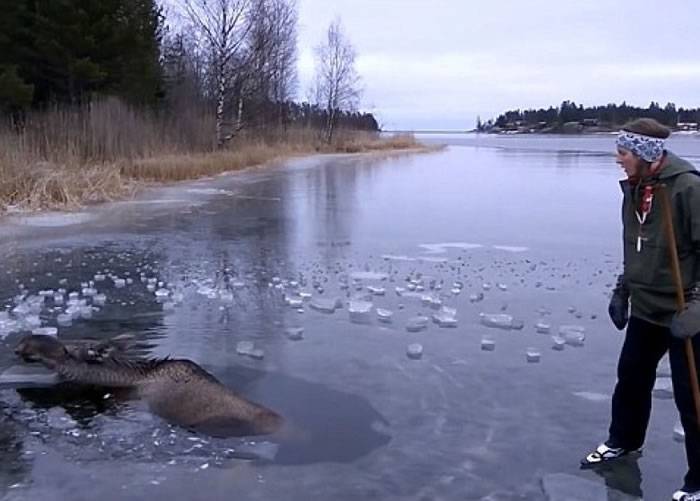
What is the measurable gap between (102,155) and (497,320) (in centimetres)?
1669

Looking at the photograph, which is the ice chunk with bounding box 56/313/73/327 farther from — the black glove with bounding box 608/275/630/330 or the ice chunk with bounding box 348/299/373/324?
the black glove with bounding box 608/275/630/330

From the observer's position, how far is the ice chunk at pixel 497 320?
23.7 feet

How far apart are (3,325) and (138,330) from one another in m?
1.07

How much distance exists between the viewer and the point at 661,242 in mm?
3891

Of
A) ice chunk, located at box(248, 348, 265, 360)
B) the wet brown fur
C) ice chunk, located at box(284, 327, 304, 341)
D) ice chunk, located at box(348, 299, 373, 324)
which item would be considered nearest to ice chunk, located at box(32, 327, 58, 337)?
the wet brown fur

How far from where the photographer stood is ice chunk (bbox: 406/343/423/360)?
20.5 ft

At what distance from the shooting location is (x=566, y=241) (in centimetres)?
1280

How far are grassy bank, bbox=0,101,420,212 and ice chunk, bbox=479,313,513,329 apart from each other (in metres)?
10.2

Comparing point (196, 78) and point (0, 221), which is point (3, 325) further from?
point (196, 78)

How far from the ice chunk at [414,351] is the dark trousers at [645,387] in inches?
80.2

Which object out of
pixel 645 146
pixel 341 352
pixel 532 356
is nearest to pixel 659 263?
pixel 645 146

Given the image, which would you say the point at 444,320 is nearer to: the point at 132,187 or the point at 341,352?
the point at 341,352

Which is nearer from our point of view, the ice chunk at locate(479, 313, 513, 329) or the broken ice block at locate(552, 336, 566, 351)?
the broken ice block at locate(552, 336, 566, 351)

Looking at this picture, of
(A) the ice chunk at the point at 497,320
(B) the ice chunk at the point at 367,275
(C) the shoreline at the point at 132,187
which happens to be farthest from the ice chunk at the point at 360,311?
(C) the shoreline at the point at 132,187
